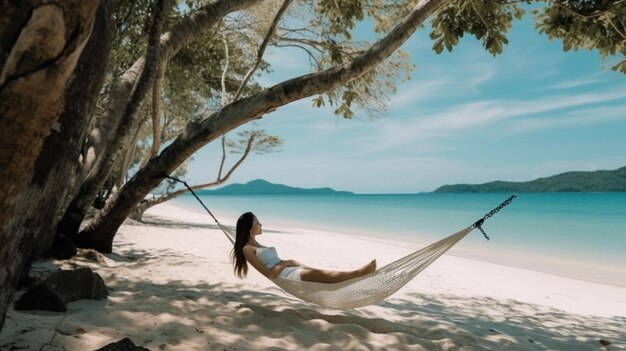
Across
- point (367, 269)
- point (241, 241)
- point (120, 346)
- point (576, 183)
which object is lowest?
point (120, 346)

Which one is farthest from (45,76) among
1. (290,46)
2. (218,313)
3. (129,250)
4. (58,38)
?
(290,46)

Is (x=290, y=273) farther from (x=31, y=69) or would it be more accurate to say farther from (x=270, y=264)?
(x=31, y=69)

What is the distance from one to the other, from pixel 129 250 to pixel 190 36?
3.08 meters

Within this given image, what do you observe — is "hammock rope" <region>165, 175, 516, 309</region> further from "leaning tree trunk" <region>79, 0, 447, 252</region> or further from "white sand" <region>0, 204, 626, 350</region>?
"leaning tree trunk" <region>79, 0, 447, 252</region>

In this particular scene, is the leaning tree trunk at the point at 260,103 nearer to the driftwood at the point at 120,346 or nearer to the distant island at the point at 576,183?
the driftwood at the point at 120,346

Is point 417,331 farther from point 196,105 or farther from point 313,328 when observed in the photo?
point 196,105

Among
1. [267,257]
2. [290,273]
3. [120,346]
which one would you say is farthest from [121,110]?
[120,346]

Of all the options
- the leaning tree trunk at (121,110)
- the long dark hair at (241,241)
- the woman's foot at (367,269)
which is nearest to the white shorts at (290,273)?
the woman's foot at (367,269)

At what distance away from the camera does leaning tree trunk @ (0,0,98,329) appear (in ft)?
2.76

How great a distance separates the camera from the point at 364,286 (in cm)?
299

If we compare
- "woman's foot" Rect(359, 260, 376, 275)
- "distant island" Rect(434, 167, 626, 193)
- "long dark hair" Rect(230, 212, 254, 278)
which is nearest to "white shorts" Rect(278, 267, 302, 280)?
"woman's foot" Rect(359, 260, 376, 275)

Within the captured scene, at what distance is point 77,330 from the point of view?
2.16 m

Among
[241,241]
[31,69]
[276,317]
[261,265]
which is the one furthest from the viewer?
[241,241]

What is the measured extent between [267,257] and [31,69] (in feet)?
9.07
